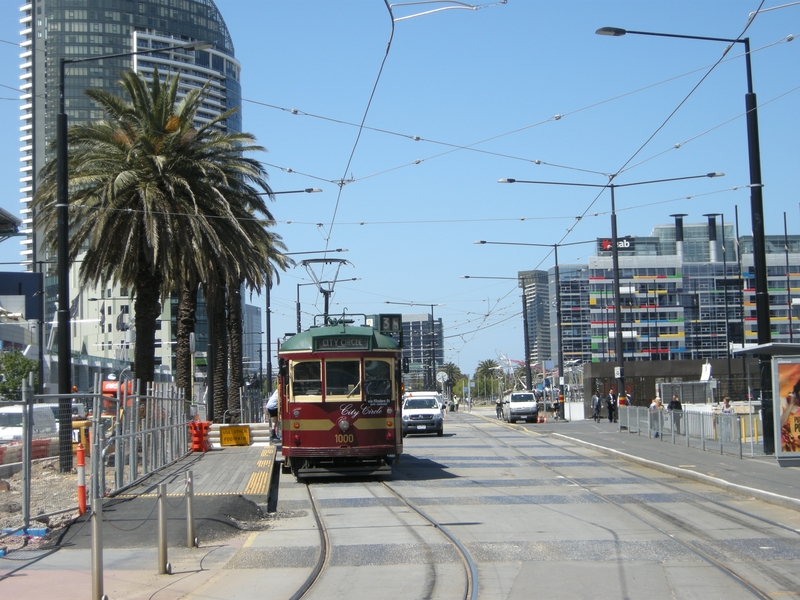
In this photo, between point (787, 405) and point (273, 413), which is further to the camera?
point (273, 413)

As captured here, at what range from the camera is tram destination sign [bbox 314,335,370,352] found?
1861 centimetres

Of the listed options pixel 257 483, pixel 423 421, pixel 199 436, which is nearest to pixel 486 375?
pixel 423 421

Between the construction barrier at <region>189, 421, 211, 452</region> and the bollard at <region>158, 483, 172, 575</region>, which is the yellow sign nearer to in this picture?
the construction barrier at <region>189, 421, 211, 452</region>

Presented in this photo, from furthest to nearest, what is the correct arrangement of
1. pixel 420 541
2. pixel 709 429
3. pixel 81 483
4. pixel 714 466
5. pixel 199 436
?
pixel 199 436 → pixel 709 429 → pixel 714 466 → pixel 81 483 → pixel 420 541

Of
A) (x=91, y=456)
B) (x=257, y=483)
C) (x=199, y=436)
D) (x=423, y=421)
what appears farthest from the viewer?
(x=423, y=421)

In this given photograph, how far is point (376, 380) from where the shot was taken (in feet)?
61.7

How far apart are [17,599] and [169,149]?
56.7 feet

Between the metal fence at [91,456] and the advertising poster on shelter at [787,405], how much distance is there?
1274cm

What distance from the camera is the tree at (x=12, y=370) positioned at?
199ft

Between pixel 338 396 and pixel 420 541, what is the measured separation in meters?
7.58

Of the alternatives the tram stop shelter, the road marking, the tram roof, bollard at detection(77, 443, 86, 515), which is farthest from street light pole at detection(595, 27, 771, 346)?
bollard at detection(77, 443, 86, 515)

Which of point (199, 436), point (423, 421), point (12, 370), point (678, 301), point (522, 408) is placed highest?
point (678, 301)

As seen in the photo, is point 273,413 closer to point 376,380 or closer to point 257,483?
point 376,380

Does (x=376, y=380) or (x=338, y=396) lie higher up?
(x=376, y=380)
